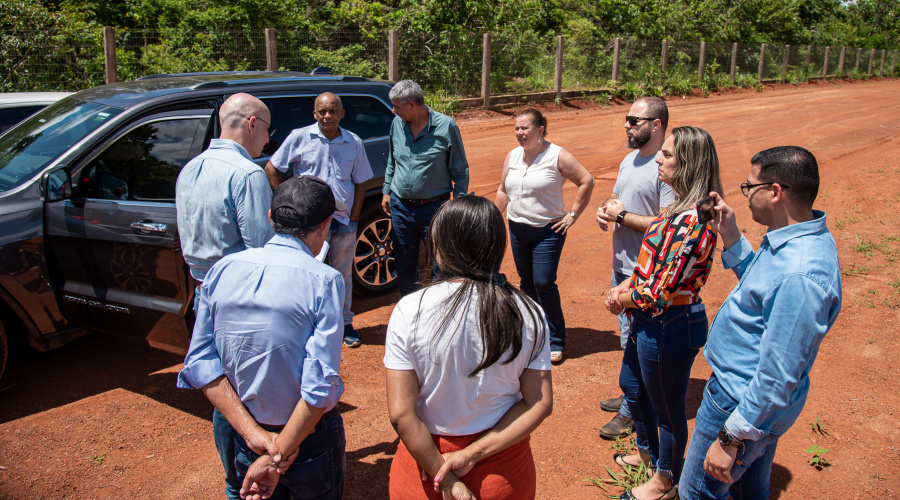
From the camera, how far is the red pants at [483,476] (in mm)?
2055

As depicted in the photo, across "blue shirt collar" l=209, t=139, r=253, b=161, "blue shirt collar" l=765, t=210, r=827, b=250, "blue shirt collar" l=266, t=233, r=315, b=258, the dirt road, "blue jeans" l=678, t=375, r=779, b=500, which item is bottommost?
the dirt road

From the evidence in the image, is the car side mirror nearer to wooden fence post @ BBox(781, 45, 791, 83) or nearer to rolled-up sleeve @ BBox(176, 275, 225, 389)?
rolled-up sleeve @ BBox(176, 275, 225, 389)

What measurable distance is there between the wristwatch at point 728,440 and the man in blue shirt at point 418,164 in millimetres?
2880

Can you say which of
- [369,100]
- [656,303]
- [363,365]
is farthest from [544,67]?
[656,303]

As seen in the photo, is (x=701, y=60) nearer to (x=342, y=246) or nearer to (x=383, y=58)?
(x=383, y=58)

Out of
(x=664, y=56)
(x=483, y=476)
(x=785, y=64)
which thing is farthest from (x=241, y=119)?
(x=785, y=64)

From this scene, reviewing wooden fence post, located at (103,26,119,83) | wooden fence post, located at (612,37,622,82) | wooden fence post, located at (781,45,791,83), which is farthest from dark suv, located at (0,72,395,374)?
wooden fence post, located at (781,45,791,83)

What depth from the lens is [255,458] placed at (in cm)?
228

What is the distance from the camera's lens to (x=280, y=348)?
2150 millimetres

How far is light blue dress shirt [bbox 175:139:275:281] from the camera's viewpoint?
9.97ft

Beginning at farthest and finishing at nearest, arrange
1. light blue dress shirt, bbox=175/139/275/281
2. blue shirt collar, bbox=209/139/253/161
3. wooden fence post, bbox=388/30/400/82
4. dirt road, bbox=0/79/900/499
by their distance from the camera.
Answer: wooden fence post, bbox=388/30/400/82
dirt road, bbox=0/79/900/499
blue shirt collar, bbox=209/139/253/161
light blue dress shirt, bbox=175/139/275/281

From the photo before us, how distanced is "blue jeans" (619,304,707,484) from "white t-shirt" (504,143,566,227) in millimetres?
1481

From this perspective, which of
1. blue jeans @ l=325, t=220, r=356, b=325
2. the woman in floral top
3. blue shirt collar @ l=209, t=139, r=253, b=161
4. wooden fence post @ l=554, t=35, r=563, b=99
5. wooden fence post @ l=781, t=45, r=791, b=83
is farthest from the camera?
wooden fence post @ l=781, t=45, r=791, b=83

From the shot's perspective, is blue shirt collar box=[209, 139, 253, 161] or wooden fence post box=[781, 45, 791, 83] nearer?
blue shirt collar box=[209, 139, 253, 161]
